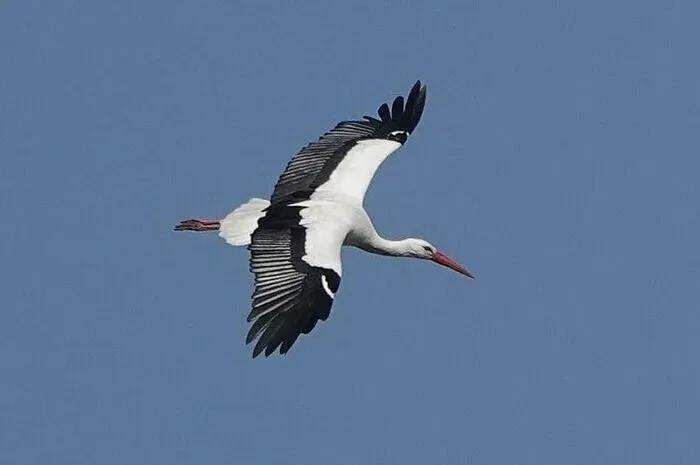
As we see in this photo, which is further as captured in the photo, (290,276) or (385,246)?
(385,246)

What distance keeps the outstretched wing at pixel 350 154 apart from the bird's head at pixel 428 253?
78 centimetres

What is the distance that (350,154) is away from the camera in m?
20.5

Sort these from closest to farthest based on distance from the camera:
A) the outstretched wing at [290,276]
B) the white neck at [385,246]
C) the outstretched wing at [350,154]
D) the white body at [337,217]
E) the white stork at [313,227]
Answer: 1. the outstretched wing at [290,276]
2. the white stork at [313,227]
3. the white body at [337,217]
4. the white neck at [385,246]
5. the outstretched wing at [350,154]

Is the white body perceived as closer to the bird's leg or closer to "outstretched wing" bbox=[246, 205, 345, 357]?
"outstretched wing" bbox=[246, 205, 345, 357]

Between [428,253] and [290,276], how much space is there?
332 cm

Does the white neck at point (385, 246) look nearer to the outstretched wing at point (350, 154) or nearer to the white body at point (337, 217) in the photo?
the white body at point (337, 217)

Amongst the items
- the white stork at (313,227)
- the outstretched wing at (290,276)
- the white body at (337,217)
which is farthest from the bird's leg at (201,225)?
the outstretched wing at (290,276)

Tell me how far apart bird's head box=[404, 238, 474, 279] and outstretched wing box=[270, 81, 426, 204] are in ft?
2.55

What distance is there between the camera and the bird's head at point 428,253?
1989cm

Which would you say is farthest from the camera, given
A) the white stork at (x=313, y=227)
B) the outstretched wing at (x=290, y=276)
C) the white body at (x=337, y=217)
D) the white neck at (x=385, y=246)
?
the white neck at (x=385, y=246)

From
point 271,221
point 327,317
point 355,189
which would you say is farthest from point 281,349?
point 355,189

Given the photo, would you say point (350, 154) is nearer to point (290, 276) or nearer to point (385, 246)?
point (385, 246)

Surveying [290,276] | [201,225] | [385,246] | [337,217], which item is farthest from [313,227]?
[201,225]

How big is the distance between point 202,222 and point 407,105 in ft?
10.5
